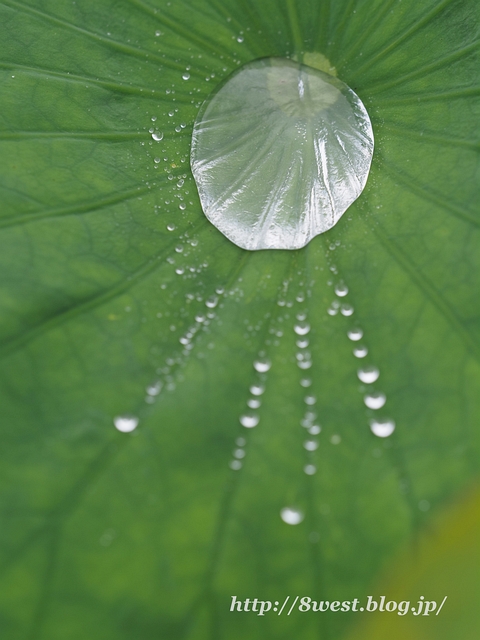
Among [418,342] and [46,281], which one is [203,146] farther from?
[418,342]

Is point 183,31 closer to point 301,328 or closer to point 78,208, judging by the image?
point 78,208

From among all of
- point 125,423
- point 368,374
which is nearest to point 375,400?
point 368,374

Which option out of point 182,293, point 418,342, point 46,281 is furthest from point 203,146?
point 418,342

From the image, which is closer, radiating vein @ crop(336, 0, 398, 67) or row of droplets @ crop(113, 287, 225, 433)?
row of droplets @ crop(113, 287, 225, 433)

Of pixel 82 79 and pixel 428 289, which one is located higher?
pixel 82 79

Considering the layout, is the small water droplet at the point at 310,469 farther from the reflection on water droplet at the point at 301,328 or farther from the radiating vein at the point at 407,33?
the radiating vein at the point at 407,33

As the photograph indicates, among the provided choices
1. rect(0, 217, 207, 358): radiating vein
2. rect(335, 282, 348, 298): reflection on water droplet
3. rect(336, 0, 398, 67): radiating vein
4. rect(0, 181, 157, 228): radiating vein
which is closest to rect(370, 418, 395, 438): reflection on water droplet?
rect(335, 282, 348, 298): reflection on water droplet

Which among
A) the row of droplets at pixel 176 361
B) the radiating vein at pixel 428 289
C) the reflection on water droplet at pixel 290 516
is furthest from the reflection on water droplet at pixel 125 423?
the radiating vein at pixel 428 289

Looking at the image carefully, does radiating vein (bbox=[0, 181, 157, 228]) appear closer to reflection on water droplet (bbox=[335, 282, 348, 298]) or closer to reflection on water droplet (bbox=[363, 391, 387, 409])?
reflection on water droplet (bbox=[335, 282, 348, 298])
